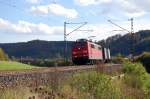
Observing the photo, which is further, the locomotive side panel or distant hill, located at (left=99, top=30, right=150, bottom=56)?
distant hill, located at (left=99, top=30, right=150, bottom=56)

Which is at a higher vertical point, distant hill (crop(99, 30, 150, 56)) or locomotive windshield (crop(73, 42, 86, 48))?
distant hill (crop(99, 30, 150, 56))

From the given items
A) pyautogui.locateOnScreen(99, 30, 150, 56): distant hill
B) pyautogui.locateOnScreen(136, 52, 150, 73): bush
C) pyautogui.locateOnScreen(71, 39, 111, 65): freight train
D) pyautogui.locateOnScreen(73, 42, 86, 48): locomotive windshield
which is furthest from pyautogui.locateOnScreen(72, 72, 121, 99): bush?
pyautogui.locateOnScreen(99, 30, 150, 56): distant hill

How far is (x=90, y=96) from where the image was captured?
19.4 metres

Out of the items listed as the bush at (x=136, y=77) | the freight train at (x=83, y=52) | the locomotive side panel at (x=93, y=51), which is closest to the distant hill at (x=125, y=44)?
the locomotive side panel at (x=93, y=51)

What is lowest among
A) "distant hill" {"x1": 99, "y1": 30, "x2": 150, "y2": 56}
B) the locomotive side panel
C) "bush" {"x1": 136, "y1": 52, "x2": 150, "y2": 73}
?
"bush" {"x1": 136, "y1": 52, "x2": 150, "y2": 73}

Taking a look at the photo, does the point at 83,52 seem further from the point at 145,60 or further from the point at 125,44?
the point at 125,44

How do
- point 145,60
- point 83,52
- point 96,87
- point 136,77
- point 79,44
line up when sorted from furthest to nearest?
point 145,60, point 79,44, point 83,52, point 136,77, point 96,87

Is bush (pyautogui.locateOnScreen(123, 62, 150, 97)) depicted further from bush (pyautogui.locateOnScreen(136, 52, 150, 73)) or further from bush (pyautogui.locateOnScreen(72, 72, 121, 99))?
bush (pyautogui.locateOnScreen(136, 52, 150, 73))

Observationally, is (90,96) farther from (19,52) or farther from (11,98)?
(19,52)

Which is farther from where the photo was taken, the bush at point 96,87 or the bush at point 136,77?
the bush at point 136,77

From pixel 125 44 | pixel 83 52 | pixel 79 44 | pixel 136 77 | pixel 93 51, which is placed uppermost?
pixel 125 44

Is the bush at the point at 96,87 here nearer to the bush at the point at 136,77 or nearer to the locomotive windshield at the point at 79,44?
the bush at the point at 136,77

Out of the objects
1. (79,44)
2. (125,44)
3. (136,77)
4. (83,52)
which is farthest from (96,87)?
(125,44)


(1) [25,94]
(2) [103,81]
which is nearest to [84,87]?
(2) [103,81]
